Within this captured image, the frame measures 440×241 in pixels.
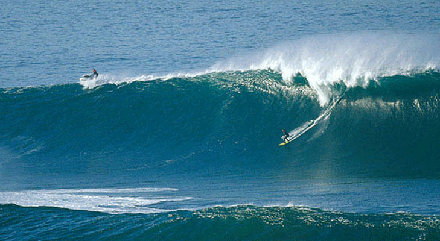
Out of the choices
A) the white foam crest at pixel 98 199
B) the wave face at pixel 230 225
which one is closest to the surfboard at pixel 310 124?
the white foam crest at pixel 98 199

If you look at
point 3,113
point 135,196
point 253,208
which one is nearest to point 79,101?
point 3,113

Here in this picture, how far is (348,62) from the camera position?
1947 cm

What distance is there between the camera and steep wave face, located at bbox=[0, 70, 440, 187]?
50.4ft

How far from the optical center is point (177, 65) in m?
27.7

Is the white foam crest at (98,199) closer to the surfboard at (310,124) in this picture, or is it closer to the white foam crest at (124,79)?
the surfboard at (310,124)

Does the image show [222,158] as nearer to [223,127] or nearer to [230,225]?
[223,127]

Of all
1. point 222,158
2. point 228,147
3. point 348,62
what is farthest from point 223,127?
point 348,62

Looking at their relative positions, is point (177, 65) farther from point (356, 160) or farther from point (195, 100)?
point (356, 160)

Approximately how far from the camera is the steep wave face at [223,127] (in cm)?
1535

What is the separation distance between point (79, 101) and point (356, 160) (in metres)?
10.5

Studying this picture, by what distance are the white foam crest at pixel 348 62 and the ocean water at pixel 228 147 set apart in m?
0.06

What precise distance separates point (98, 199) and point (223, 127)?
5603 mm

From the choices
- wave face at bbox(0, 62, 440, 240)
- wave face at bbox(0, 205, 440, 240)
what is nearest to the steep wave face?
wave face at bbox(0, 62, 440, 240)

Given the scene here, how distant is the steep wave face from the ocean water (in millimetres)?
53
